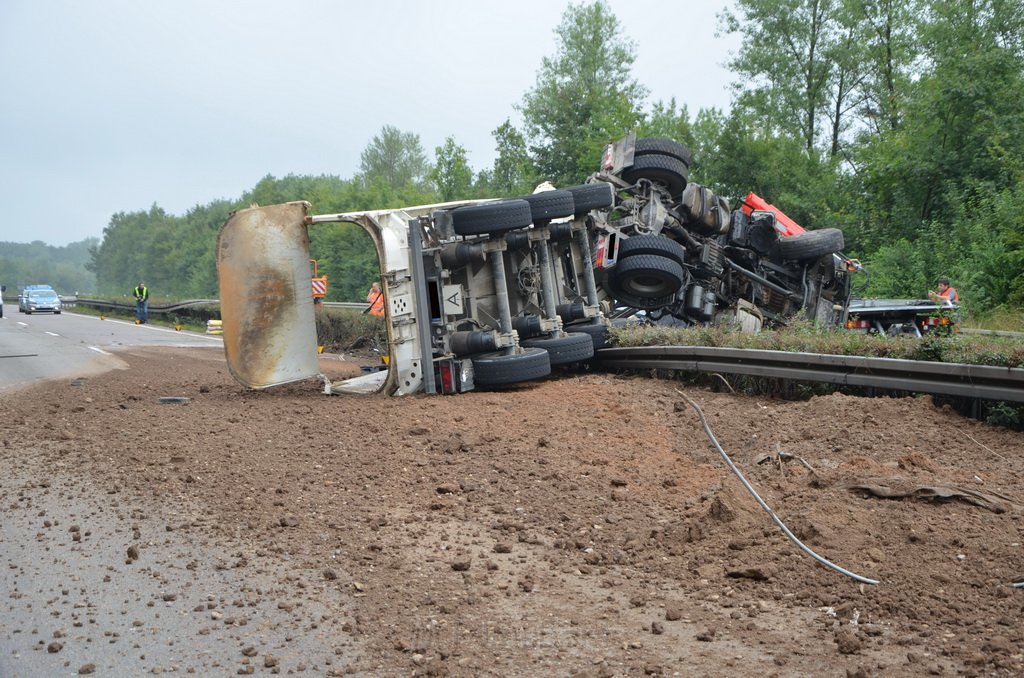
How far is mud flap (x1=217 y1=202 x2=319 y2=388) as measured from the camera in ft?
33.6

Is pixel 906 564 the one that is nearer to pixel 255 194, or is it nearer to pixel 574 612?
pixel 574 612

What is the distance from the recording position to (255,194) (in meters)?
77.8

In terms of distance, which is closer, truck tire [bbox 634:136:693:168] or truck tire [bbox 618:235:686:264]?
truck tire [bbox 618:235:686:264]

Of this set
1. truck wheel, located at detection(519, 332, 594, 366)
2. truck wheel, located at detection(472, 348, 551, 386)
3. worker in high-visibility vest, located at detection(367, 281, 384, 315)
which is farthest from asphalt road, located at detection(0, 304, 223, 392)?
truck wheel, located at detection(519, 332, 594, 366)

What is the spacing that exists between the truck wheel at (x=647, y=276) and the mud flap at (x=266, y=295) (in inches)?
159

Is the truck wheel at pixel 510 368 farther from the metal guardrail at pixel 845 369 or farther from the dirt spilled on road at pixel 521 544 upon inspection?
the dirt spilled on road at pixel 521 544

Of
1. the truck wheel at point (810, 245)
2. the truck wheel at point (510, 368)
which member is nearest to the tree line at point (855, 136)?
the truck wheel at point (810, 245)

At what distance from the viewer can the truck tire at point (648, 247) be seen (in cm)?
1222

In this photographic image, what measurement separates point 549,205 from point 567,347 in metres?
1.61

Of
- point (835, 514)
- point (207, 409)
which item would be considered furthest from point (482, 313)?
point (835, 514)

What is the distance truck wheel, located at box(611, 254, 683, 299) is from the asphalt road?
8.29 m

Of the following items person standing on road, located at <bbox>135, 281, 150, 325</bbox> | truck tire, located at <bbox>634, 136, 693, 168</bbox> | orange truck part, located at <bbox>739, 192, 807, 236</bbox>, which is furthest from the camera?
person standing on road, located at <bbox>135, 281, 150, 325</bbox>

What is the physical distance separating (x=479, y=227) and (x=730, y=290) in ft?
16.1

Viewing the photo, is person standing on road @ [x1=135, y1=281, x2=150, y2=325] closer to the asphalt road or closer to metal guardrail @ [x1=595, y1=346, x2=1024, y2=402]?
the asphalt road
